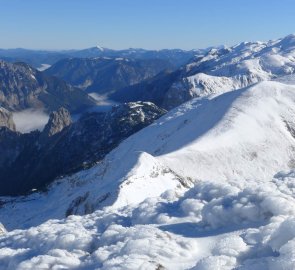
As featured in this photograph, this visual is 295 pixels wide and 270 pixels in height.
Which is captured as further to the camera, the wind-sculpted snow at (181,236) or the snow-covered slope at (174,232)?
the snow-covered slope at (174,232)

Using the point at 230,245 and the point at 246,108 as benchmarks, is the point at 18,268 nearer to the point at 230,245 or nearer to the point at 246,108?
the point at 230,245

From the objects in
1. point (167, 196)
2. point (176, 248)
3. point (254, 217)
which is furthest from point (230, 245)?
→ point (167, 196)

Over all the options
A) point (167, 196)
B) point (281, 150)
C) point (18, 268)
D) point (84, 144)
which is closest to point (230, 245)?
point (18, 268)

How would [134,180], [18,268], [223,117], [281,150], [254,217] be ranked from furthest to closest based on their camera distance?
[223,117] → [281,150] → [134,180] → [254,217] → [18,268]

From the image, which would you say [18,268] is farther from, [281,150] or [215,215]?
[281,150]

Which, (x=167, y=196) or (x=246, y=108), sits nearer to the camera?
(x=167, y=196)

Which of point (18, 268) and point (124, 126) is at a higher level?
point (18, 268)

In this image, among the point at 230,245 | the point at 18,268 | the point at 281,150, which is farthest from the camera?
the point at 281,150

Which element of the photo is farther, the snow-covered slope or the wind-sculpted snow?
the snow-covered slope

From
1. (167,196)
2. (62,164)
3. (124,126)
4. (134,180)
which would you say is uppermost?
(167,196)

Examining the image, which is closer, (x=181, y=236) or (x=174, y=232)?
(x=181, y=236)
